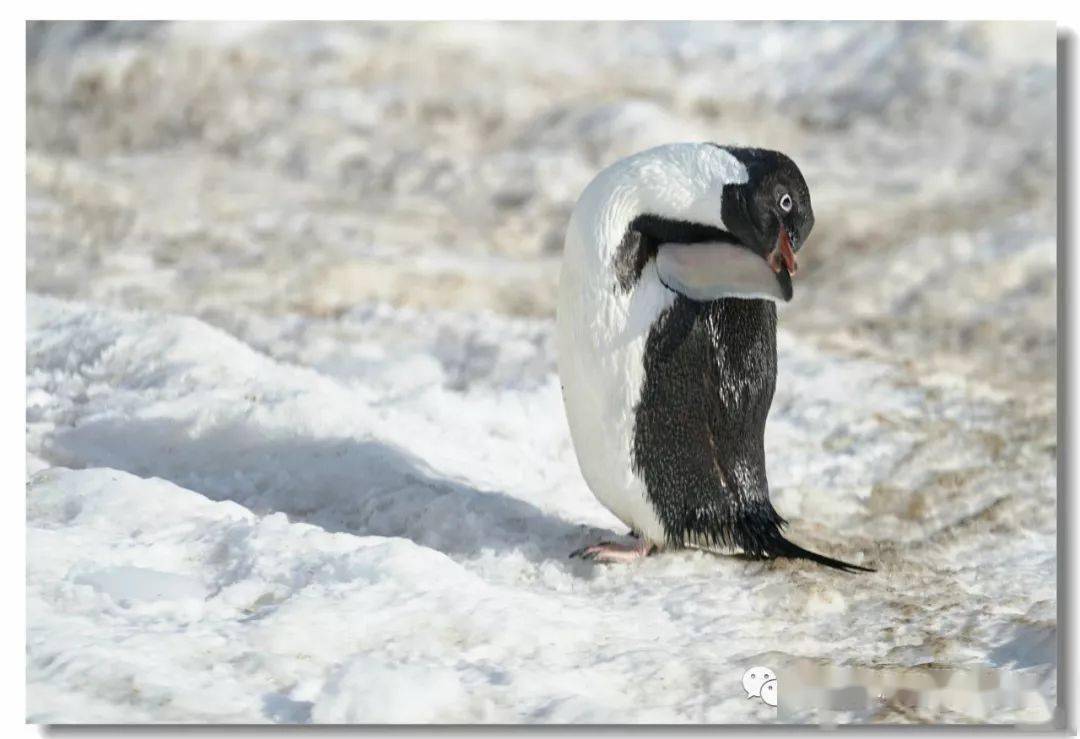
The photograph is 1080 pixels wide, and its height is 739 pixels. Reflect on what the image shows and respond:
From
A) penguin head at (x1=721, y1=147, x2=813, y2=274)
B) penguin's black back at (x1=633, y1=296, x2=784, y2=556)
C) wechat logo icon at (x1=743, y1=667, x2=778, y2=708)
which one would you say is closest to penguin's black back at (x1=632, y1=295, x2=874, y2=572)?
penguin's black back at (x1=633, y1=296, x2=784, y2=556)

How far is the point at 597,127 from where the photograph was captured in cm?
536

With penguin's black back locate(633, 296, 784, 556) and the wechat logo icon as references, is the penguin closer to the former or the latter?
penguin's black back locate(633, 296, 784, 556)

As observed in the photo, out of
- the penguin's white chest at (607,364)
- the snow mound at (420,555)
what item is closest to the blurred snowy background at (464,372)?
the snow mound at (420,555)

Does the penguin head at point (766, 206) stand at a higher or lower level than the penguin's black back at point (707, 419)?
higher

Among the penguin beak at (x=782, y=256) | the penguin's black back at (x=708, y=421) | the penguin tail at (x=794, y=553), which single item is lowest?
the penguin tail at (x=794, y=553)

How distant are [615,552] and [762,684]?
1.34 feet

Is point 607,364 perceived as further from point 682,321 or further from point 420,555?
point 420,555

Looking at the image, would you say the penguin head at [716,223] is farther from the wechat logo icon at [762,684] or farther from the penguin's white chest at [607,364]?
the wechat logo icon at [762,684]

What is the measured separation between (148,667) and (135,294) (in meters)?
2.34

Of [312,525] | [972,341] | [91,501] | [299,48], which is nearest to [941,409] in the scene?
[972,341]

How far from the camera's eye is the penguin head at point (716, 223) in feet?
9.01

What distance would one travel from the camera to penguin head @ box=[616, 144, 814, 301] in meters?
2.75

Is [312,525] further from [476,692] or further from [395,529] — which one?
[476,692]

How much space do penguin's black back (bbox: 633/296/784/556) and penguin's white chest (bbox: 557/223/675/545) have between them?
0.02 metres
